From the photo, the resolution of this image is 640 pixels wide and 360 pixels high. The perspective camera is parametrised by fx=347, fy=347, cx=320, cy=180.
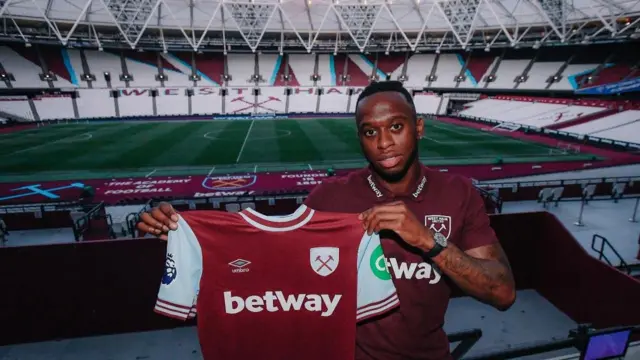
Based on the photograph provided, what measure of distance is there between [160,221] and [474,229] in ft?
7.49

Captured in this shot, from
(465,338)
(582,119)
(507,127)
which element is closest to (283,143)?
(507,127)

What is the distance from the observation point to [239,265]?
8.57 feet

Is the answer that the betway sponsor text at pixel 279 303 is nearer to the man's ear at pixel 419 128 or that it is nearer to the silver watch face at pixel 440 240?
the silver watch face at pixel 440 240

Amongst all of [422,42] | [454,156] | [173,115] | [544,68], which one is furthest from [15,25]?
[544,68]

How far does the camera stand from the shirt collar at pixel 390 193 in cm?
261

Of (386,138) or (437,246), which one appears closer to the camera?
(437,246)

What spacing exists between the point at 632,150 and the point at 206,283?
3049 cm

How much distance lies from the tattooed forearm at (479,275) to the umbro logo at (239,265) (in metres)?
1.36

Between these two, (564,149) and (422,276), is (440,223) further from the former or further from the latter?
(564,149)

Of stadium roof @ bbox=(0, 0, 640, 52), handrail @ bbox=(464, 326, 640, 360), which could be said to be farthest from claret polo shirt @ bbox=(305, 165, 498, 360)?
stadium roof @ bbox=(0, 0, 640, 52)

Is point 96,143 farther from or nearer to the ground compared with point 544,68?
nearer to the ground

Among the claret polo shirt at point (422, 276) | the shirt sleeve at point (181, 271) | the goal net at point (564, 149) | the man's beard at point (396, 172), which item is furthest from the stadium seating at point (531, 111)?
the shirt sleeve at point (181, 271)

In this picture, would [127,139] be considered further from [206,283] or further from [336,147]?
[206,283]

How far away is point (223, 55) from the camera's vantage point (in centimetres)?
5781
